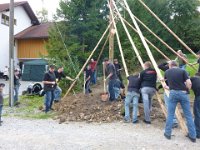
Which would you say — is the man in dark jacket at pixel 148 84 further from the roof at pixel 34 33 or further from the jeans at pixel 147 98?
the roof at pixel 34 33

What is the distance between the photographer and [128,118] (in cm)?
1028

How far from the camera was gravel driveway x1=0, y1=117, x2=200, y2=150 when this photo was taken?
25.0ft

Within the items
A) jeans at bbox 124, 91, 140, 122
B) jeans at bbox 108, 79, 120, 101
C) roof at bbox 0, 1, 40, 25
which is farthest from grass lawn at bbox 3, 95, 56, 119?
roof at bbox 0, 1, 40, 25

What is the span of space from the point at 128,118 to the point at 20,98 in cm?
787

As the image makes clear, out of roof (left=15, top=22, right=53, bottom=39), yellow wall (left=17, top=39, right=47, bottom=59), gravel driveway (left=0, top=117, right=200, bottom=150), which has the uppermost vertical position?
roof (left=15, top=22, right=53, bottom=39)

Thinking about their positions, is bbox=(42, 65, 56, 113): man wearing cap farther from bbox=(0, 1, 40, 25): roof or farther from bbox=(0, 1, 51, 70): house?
bbox=(0, 1, 40, 25): roof

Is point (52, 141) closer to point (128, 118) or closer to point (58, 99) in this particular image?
point (128, 118)

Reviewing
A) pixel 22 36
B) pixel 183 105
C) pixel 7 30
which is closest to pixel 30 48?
pixel 22 36

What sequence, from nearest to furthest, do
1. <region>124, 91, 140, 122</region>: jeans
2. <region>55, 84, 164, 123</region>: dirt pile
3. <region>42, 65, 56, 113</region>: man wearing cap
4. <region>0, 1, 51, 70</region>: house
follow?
<region>124, 91, 140, 122</region>: jeans, <region>55, 84, 164, 123</region>: dirt pile, <region>42, 65, 56, 113</region>: man wearing cap, <region>0, 1, 51, 70</region>: house

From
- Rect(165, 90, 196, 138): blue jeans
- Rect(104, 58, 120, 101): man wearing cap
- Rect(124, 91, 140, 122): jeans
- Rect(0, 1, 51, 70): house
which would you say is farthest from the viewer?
Rect(0, 1, 51, 70): house

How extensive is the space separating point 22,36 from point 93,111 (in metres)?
25.2

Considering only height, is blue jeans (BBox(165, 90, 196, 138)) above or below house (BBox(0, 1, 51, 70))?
below

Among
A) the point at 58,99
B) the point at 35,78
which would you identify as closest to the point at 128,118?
the point at 58,99

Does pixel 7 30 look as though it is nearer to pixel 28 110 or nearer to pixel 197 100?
pixel 28 110
